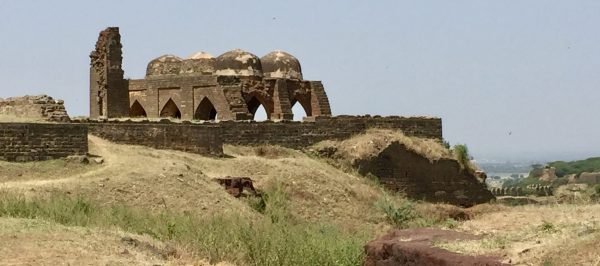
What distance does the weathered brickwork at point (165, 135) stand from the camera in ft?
73.7

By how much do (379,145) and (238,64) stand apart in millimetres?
6422

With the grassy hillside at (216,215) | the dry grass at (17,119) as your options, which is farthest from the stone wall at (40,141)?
the dry grass at (17,119)

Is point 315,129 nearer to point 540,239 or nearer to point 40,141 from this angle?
point 40,141

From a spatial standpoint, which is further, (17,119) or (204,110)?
(204,110)

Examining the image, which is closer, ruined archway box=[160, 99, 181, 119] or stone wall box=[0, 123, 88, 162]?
stone wall box=[0, 123, 88, 162]

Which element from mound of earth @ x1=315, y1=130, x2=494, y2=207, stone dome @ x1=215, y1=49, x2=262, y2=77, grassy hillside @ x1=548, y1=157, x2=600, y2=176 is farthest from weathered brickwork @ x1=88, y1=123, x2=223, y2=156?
grassy hillside @ x1=548, y1=157, x2=600, y2=176

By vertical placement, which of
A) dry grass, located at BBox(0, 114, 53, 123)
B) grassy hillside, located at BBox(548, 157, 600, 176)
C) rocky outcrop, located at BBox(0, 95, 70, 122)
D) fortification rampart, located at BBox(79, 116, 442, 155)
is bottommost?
grassy hillside, located at BBox(548, 157, 600, 176)

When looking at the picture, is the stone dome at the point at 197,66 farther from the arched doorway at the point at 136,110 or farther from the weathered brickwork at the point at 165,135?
the weathered brickwork at the point at 165,135

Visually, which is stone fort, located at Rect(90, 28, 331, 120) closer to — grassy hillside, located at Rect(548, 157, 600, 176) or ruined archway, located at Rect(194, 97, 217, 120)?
ruined archway, located at Rect(194, 97, 217, 120)

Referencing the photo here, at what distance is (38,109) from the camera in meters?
21.0

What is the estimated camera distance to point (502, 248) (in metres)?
8.76

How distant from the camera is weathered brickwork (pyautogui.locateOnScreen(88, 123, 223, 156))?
2247cm

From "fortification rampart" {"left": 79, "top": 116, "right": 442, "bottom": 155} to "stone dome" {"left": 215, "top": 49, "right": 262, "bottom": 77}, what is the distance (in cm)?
460

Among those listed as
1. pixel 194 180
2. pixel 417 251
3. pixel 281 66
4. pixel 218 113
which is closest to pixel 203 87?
pixel 218 113
